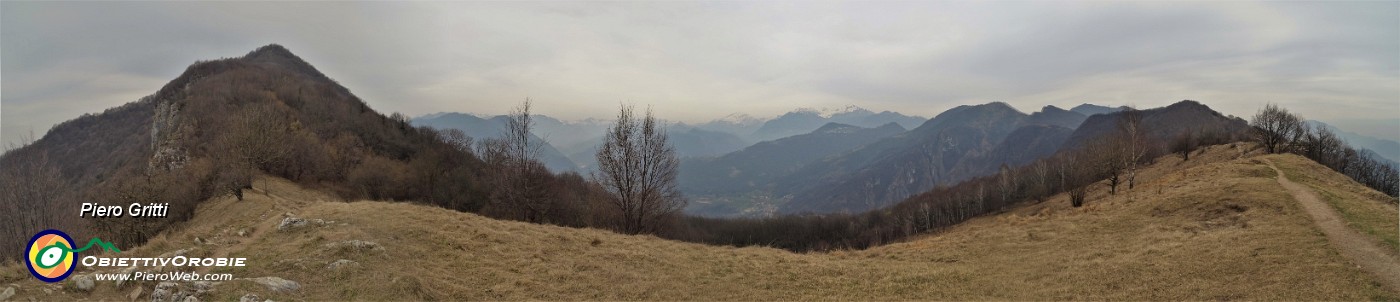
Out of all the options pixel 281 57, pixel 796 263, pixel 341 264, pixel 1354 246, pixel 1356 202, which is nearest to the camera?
pixel 341 264

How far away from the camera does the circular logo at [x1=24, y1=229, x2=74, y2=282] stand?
11594mm

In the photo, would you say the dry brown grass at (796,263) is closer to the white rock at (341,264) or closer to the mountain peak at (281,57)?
the white rock at (341,264)

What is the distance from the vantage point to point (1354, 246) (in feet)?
48.4

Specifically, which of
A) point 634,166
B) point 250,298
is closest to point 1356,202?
point 634,166

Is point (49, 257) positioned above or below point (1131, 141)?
below

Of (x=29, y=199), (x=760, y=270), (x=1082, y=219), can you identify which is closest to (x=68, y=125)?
(x=29, y=199)

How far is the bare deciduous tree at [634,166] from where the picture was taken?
97.3ft

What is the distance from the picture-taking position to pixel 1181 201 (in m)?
24.8

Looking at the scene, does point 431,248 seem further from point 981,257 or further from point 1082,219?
point 1082,219

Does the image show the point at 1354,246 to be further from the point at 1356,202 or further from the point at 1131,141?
the point at 1131,141

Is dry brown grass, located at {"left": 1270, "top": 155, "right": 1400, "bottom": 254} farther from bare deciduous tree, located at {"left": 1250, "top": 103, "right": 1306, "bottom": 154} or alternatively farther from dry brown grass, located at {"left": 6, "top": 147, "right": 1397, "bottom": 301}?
bare deciduous tree, located at {"left": 1250, "top": 103, "right": 1306, "bottom": 154}

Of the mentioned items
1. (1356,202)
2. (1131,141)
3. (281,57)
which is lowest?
(1356,202)

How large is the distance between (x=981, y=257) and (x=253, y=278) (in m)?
24.0

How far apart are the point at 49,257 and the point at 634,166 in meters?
21.7
